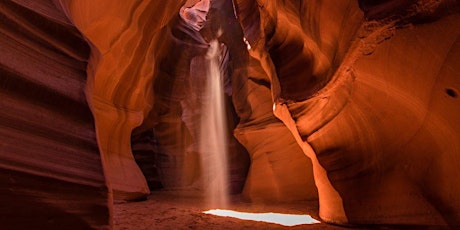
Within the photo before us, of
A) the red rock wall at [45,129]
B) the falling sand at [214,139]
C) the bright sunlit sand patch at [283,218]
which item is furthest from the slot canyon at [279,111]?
the falling sand at [214,139]

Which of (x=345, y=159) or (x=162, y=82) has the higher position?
(x=162, y=82)

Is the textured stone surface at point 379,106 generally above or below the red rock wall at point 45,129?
below

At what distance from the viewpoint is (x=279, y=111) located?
5.03 metres

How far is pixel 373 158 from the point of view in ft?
11.8

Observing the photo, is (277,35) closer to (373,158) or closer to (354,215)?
(373,158)

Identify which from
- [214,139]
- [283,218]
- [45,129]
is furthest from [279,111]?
[214,139]

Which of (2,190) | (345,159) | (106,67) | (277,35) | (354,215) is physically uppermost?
(106,67)

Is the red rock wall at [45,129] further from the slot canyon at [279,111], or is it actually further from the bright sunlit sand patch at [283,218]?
the bright sunlit sand patch at [283,218]

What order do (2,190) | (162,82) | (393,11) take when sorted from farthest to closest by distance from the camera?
(162,82) < (393,11) < (2,190)

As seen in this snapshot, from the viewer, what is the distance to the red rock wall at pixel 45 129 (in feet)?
4.71

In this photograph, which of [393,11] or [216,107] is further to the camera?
[216,107]

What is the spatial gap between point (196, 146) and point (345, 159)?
9.12m

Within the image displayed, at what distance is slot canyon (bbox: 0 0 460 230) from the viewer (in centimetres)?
164

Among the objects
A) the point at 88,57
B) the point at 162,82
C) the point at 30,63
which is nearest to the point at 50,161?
the point at 30,63
